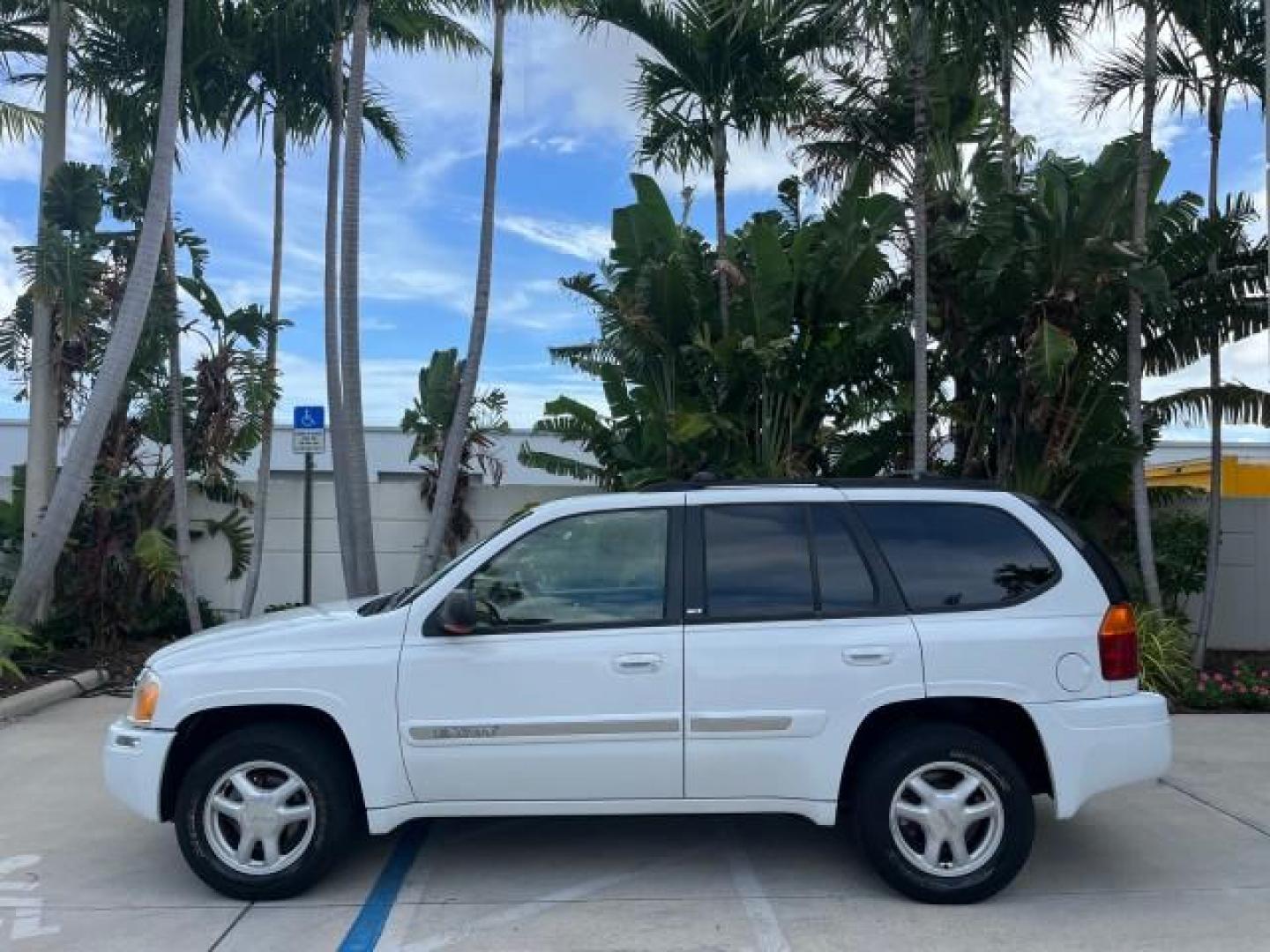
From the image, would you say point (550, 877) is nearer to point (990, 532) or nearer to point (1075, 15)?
point (990, 532)

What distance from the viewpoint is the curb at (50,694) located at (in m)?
8.62

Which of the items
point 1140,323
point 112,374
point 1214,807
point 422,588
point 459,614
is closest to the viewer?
point 459,614

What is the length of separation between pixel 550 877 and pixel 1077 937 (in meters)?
2.29

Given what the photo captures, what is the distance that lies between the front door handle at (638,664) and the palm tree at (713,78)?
663cm

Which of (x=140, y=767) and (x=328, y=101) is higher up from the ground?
(x=328, y=101)

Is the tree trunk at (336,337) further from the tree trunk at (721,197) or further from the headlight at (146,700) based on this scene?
the headlight at (146,700)

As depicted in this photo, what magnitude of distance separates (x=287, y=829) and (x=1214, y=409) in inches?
355

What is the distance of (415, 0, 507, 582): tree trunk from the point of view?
11.3 meters

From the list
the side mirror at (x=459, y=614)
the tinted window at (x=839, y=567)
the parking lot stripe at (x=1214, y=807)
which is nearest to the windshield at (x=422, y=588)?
the side mirror at (x=459, y=614)

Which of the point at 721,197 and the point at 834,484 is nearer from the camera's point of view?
the point at 834,484

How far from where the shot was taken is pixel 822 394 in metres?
11.3

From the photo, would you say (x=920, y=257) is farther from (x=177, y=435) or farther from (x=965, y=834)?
(x=177, y=435)

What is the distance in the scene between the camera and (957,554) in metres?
5.00

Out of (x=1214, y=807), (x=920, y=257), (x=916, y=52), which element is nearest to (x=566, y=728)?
(x=1214, y=807)
